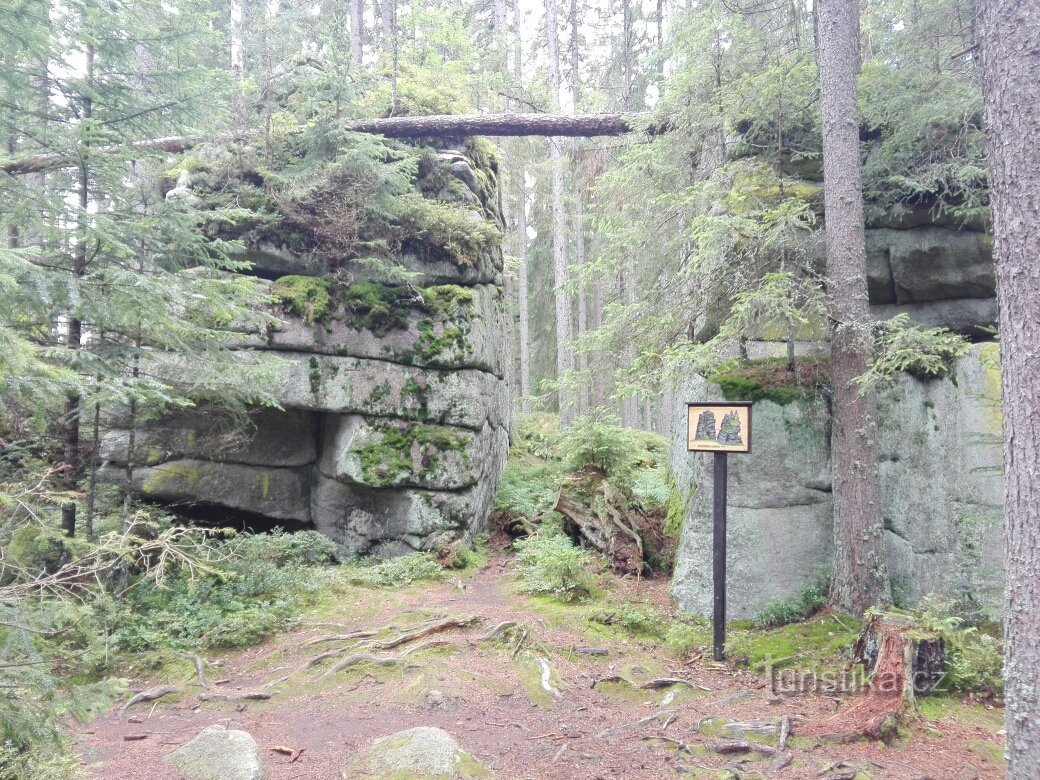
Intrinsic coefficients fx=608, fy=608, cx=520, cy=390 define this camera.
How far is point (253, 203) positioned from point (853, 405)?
9.76 m

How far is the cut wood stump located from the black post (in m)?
1.21

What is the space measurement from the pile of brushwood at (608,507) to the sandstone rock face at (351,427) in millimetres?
1547

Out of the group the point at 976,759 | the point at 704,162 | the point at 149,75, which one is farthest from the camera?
the point at 704,162

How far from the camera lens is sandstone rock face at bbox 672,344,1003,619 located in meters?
6.38

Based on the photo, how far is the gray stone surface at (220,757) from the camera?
3.96m

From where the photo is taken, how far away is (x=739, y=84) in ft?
25.2

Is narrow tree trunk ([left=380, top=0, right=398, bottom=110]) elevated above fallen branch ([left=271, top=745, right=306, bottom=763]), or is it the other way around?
narrow tree trunk ([left=380, top=0, right=398, bottom=110])

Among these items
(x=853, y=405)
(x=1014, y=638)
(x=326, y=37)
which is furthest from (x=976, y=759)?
(x=326, y=37)

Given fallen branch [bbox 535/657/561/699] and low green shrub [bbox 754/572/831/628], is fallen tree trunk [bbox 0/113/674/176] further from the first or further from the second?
fallen branch [bbox 535/657/561/699]

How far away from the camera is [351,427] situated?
1022cm

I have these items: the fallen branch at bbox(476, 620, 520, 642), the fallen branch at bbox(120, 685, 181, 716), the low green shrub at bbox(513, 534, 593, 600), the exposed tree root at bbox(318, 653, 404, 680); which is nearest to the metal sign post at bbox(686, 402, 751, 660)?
the low green shrub at bbox(513, 534, 593, 600)

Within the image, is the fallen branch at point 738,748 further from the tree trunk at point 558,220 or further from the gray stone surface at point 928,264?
the tree trunk at point 558,220

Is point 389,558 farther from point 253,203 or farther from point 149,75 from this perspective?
point 149,75

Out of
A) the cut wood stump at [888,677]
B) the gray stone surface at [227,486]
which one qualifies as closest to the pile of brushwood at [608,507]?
the cut wood stump at [888,677]
